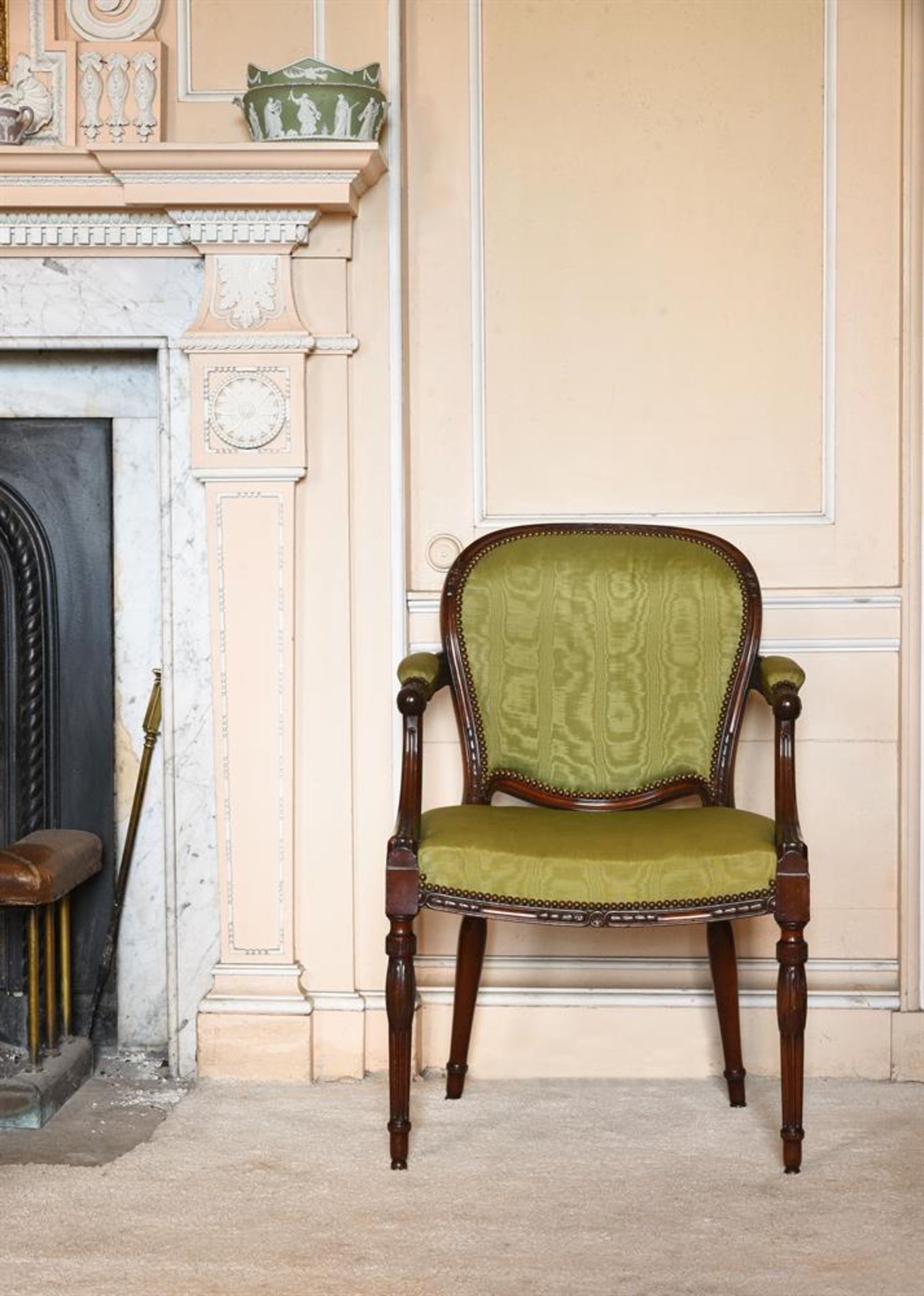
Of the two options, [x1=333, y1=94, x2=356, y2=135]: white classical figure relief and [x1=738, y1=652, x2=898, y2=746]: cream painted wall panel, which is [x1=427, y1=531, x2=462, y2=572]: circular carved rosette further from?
[x1=333, y1=94, x2=356, y2=135]: white classical figure relief

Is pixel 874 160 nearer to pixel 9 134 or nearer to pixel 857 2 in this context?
A: pixel 857 2

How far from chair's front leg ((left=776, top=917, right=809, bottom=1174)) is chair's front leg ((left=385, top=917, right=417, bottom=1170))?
60 centimetres

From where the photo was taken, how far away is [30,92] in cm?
314

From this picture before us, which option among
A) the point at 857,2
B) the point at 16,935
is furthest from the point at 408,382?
the point at 16,935

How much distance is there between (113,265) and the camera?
3178 mm

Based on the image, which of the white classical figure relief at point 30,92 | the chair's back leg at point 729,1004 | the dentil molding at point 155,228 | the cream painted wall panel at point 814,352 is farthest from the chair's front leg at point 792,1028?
the white classical figure relief at point 30,92

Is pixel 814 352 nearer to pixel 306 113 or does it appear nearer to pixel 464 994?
pixel 306 113

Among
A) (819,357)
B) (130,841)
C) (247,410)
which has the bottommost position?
(130,841)

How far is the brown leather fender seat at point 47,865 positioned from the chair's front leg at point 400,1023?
0.73 m

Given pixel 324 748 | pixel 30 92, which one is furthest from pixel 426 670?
pixel 30 92

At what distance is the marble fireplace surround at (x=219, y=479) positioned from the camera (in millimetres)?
3125

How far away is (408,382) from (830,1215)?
5.76 ft

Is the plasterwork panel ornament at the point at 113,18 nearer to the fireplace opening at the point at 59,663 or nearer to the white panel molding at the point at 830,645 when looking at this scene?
the fireplace opening at the point at 59,663

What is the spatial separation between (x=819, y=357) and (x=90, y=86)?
1.53 metres
